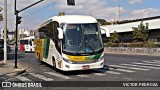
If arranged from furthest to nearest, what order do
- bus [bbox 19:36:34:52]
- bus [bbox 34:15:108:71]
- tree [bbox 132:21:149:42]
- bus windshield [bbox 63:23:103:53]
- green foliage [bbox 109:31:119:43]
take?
green foliage [bbox 109:31:119:43], bus [bbox 19:36:34:52], tree [bbox 132:21:149:42], bus windshield [bbox 63:23:103:53], bus [bbox 34:15:108:71]

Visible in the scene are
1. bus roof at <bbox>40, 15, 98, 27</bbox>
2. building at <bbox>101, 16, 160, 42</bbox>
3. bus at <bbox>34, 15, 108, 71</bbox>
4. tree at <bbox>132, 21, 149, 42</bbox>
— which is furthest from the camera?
building at <bbox>101, 16, 160, 42</bbox>

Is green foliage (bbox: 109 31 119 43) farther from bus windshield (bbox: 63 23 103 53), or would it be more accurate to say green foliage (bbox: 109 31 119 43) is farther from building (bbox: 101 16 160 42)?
bus windshield (bbox: 63 23 103 53)

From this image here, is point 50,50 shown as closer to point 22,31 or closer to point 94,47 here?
point 94,47

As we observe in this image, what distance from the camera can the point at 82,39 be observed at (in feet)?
50.5

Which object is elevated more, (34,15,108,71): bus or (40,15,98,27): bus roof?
(40,15,98,27): bus roof

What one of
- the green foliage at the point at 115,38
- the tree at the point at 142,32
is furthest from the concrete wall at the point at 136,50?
the green foliage at the point at 115,38

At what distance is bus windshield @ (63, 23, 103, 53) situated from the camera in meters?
15.3

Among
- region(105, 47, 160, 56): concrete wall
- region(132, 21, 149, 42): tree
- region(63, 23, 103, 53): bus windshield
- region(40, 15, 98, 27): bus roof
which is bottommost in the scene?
region(105, 47, 160, 56): concrete wall

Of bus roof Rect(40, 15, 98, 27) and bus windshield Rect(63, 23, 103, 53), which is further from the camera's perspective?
bus roof Rect(40, 15, 98, 27)

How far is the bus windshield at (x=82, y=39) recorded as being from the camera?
15.3 meters

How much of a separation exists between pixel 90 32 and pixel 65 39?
4.73 feet

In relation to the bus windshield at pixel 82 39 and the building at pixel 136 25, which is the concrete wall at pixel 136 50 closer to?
the building at pixel 136 25

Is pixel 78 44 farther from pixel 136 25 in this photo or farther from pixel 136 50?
pixel 136 25

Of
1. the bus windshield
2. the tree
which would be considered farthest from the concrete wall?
the bus windshield
